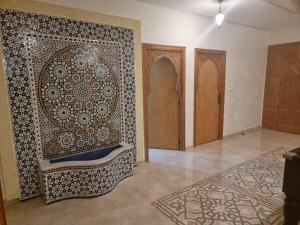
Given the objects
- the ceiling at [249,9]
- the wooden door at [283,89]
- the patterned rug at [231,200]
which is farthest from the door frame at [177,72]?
the wooden door at [283,89]

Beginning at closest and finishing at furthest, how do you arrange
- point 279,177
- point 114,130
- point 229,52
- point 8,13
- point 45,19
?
point 8,13 → point 45,19 → point 279,177 → point 114,130 → point 229,52

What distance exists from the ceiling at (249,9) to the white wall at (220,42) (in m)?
0.18

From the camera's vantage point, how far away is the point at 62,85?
262 centimetres

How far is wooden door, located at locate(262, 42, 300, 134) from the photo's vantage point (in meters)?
4.94

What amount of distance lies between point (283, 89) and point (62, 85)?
5.12m

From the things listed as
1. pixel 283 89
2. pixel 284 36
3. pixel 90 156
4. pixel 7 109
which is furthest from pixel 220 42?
pixel 7 109

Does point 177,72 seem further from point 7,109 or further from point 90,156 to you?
point 7,109

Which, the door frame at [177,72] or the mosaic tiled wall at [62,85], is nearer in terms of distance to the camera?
the mosaic tiled wall at [62,85]

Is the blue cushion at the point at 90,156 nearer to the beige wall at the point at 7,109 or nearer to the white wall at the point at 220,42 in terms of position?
the beige wall at the point at 7,109

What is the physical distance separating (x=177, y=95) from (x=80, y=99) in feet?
6.12

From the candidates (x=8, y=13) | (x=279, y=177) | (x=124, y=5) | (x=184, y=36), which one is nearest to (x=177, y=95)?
(x=184, y=36)

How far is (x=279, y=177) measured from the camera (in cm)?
294

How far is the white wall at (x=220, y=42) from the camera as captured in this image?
10.3 ft

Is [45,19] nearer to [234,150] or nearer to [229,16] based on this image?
[229,16]
